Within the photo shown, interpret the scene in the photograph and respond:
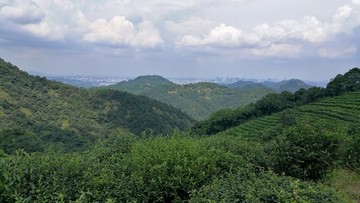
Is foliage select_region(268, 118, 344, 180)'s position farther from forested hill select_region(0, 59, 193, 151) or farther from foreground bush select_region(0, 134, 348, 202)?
forested hill select_region(0, 59, 193, 151)

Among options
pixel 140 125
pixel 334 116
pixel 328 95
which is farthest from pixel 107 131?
pixel 334 116

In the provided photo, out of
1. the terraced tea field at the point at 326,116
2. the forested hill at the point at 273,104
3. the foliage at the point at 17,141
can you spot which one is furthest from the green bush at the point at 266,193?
the forested hill at the point at 273,104

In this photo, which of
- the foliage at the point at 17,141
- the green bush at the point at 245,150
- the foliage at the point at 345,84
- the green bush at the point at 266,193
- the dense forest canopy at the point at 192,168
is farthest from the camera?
the foliage at the point at 345,84

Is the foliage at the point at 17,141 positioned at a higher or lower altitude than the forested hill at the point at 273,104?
lower

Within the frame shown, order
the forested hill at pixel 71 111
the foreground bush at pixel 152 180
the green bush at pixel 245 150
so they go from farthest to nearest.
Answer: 1. the forested hill at pixel 71 111
2. the green bush at pixel 245 150
3. the foreground bush at pixel 152 180

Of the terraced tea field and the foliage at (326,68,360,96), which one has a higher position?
the foliage at (326,68,360,96)

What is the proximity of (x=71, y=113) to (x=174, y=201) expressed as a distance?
90.2 meters

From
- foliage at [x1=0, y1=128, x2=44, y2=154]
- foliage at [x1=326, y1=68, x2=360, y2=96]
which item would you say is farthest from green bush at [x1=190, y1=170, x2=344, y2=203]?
foliage at [x1=326, y1=68, x2=360, y2=96]

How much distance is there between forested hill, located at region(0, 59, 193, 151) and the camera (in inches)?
2899

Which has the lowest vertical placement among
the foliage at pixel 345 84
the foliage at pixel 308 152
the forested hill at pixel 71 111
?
the forested hill at pixel 71 111

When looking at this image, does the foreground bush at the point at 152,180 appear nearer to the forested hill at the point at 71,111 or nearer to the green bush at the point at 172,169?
the green bush at the point at 172,169

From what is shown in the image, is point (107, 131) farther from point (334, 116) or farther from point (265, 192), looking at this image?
point (265, 192)

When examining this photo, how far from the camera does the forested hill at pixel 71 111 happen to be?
242 ft

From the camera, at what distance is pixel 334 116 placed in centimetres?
3516
